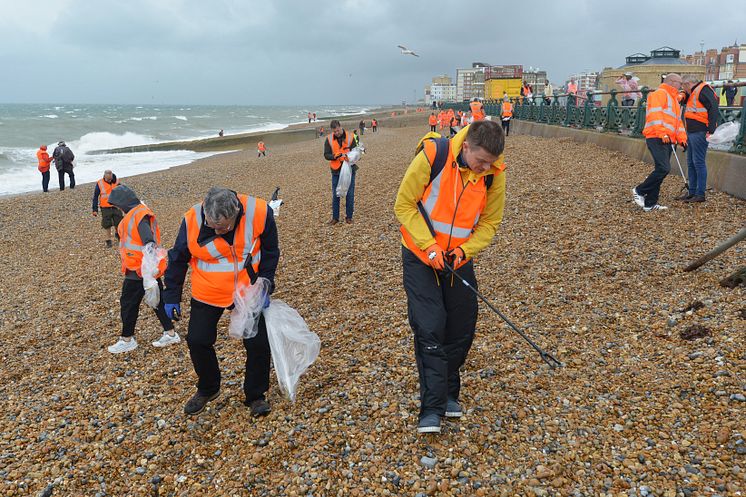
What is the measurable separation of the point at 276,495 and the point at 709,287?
4000 millimetres

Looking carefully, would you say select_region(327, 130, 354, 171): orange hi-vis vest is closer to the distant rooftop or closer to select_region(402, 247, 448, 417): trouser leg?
select_region(402, 247, 448, 417): trouser leg

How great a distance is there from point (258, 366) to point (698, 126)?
6591 mm

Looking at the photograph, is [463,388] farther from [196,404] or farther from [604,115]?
[604,115]

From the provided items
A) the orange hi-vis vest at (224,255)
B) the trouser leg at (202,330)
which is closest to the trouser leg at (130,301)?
the trouser leg at (202,330)

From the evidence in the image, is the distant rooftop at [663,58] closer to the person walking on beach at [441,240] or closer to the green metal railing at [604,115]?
the green metal railing at [604,115]

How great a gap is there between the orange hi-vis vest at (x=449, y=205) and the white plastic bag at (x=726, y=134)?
6.49 meters

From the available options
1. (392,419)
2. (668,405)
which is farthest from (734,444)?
(392,419)

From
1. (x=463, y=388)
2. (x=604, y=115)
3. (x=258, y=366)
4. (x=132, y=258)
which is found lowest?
(x=463, y=388)

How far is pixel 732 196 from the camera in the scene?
281 inches

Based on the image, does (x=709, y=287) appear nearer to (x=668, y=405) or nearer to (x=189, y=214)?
(x=668, y=405)

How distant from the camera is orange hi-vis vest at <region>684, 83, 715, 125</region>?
22.4 ft

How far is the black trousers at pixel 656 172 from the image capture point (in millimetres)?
6707

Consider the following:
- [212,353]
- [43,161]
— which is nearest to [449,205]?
[212,353]

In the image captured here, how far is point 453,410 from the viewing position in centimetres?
317
